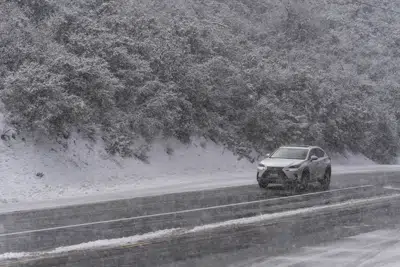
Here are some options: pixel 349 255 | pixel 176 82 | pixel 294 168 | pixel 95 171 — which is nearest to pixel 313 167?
pixel 294 168

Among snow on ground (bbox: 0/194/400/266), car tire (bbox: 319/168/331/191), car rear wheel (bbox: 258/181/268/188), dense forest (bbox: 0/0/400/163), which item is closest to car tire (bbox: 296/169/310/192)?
car rear wheel (bbox: 258/181/268/188)

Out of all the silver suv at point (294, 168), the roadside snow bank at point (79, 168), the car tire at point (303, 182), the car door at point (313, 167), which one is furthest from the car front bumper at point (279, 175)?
the roadside snow bank at point (79, 168)

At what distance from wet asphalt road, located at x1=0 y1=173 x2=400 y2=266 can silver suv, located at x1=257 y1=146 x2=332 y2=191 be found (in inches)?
48.7

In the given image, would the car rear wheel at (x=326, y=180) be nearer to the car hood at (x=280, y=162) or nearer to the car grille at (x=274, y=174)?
the car hood at (x=280, y=162)

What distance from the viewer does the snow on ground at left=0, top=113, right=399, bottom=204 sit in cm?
1905

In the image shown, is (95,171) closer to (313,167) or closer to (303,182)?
(303,182)

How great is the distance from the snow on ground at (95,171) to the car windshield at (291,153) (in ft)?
8.41

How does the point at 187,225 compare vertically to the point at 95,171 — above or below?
below

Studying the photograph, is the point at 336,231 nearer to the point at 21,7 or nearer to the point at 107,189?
the point at 107,189

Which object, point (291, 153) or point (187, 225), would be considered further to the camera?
point (291, 153)

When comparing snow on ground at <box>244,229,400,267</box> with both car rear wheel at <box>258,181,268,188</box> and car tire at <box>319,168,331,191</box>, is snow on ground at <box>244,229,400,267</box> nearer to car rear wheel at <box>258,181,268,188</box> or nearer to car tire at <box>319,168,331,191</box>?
car rear wheel at <box>258,181,268,188</box>

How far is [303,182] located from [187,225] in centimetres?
952

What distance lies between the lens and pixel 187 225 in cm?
1252

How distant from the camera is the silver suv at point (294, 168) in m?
20.7
